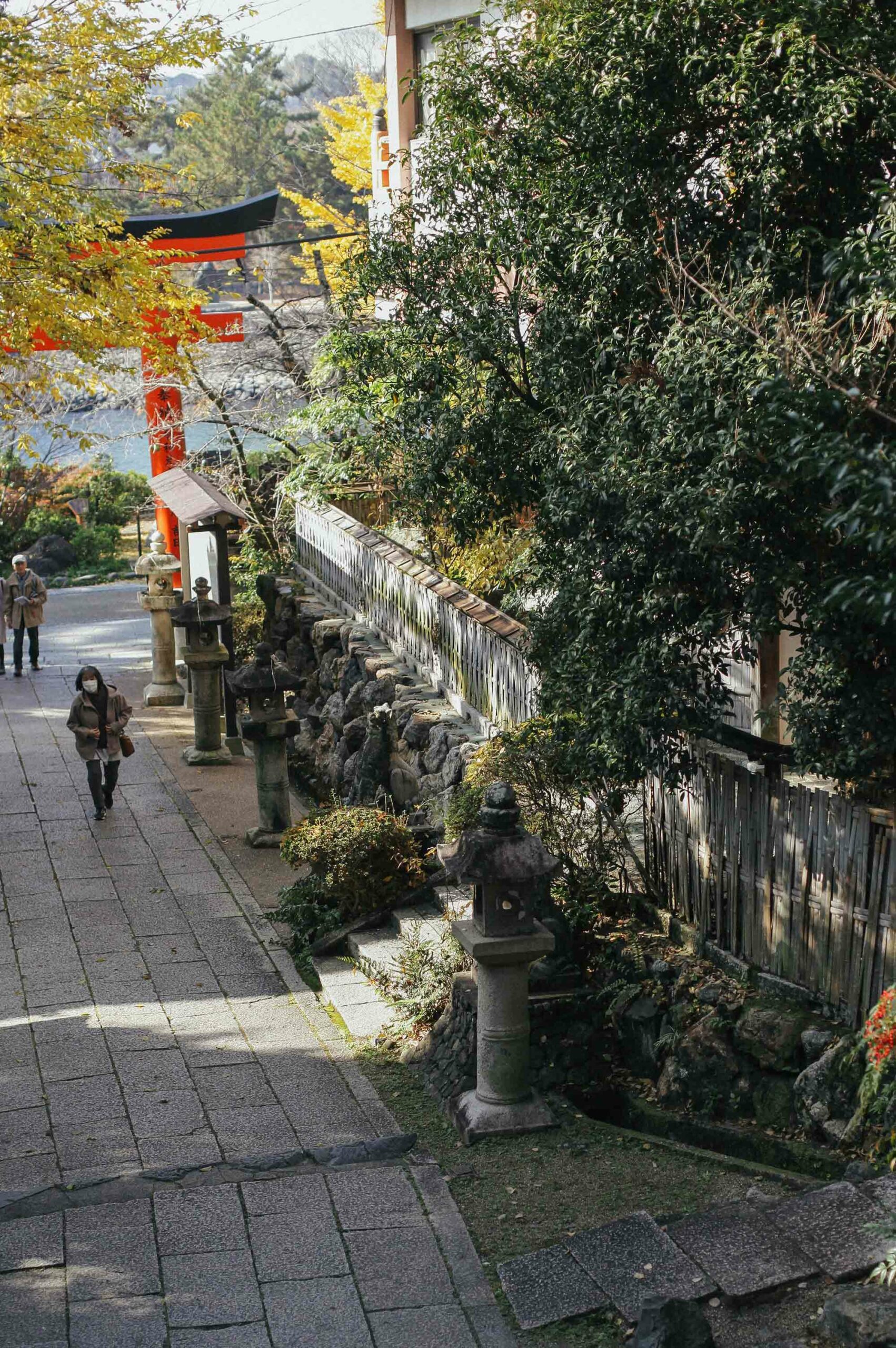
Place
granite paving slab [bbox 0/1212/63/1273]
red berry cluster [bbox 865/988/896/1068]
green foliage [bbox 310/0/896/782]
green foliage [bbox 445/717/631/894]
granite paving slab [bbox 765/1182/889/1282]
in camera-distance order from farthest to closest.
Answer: green foliage [bbox 445/717/631/894] < green foliage [bbox 310/0/896/782] < granite paving slab [bbox 0/1212/63/1273] < red berry cluster [bbox 865/988/896/1068] < granite paving slab [bbox 765/1182/889/1282]

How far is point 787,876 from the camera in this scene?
24.2 feet

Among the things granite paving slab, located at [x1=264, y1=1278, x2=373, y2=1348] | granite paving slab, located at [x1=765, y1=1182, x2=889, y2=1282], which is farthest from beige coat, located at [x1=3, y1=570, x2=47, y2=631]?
granite paving slab, located at [x1=765, y1=1182, x2=889, y2=1282]

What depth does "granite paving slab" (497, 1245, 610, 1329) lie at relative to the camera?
536 centimetres

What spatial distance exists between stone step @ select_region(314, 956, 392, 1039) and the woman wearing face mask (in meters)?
4.09

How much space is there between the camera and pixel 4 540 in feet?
96.6

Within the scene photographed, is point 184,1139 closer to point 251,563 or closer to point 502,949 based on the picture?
point 502,949

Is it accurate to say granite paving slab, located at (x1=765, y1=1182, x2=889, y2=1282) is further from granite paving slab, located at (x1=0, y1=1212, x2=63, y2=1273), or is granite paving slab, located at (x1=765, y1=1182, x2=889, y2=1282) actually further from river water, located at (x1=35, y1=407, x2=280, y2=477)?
river water, located at (x1=35, y1=407, x2=280, y2=477)

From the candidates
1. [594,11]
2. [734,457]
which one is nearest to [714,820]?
[734,457]

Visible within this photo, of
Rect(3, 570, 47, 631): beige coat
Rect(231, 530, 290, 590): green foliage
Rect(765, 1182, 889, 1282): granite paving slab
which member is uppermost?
Rect(231, 530, 290, 590): green foliage

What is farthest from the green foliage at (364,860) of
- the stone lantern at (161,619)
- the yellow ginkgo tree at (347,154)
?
→ the yellow ginkgo tree at (347,154)

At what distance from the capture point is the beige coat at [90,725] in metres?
13.1

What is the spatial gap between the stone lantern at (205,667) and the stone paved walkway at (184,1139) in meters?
2.68

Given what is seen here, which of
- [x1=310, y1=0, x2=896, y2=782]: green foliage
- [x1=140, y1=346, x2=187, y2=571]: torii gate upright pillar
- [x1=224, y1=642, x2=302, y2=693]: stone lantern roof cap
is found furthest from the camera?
[x1=140, y1=346, x2=187, y2=571]: torii gate upright pillar

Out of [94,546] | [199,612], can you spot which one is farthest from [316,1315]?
[94,546]
